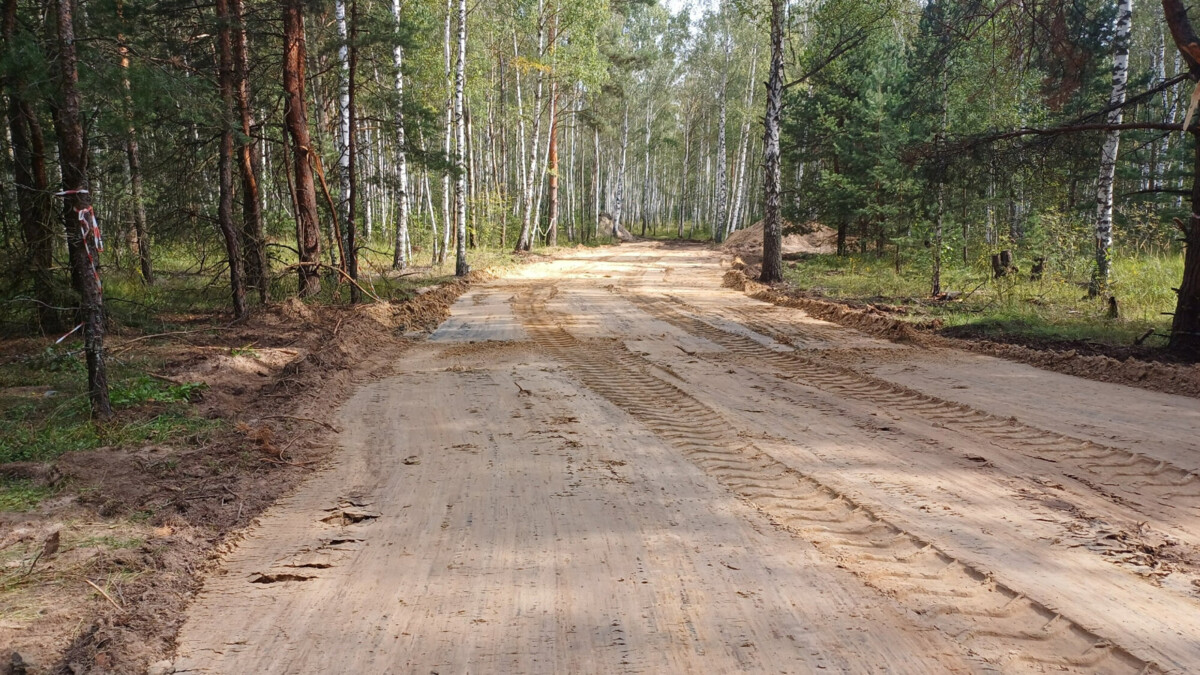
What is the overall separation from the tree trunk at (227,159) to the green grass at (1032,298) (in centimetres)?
1088

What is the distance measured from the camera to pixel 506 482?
480cm

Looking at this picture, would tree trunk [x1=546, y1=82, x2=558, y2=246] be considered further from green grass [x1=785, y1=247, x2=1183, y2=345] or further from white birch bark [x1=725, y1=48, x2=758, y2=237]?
green grass [x1=785, y1=247, x2=1183, y2=345]

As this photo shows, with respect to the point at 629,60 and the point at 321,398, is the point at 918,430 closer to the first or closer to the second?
the point at 321,398

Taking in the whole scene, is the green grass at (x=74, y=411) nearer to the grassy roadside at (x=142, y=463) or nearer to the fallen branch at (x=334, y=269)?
the grassy roadside at (x=142, y=463)

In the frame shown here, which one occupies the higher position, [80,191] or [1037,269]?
[80,191]

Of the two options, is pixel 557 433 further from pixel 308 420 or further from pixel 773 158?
pixel 773 158

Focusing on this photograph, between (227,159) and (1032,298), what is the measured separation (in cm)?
1411

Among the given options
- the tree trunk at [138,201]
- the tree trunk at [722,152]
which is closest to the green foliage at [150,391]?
the tree trunk at [138,201]

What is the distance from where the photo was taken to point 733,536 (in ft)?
12.9

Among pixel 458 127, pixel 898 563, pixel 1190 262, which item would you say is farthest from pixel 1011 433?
pixel 458 127

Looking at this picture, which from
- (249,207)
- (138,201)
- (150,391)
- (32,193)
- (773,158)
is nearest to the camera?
(150,391)

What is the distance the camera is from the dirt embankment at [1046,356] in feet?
23.6

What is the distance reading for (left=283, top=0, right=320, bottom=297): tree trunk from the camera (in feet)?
40.2

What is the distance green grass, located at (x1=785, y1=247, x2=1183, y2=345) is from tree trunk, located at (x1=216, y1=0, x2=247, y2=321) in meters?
10.9
